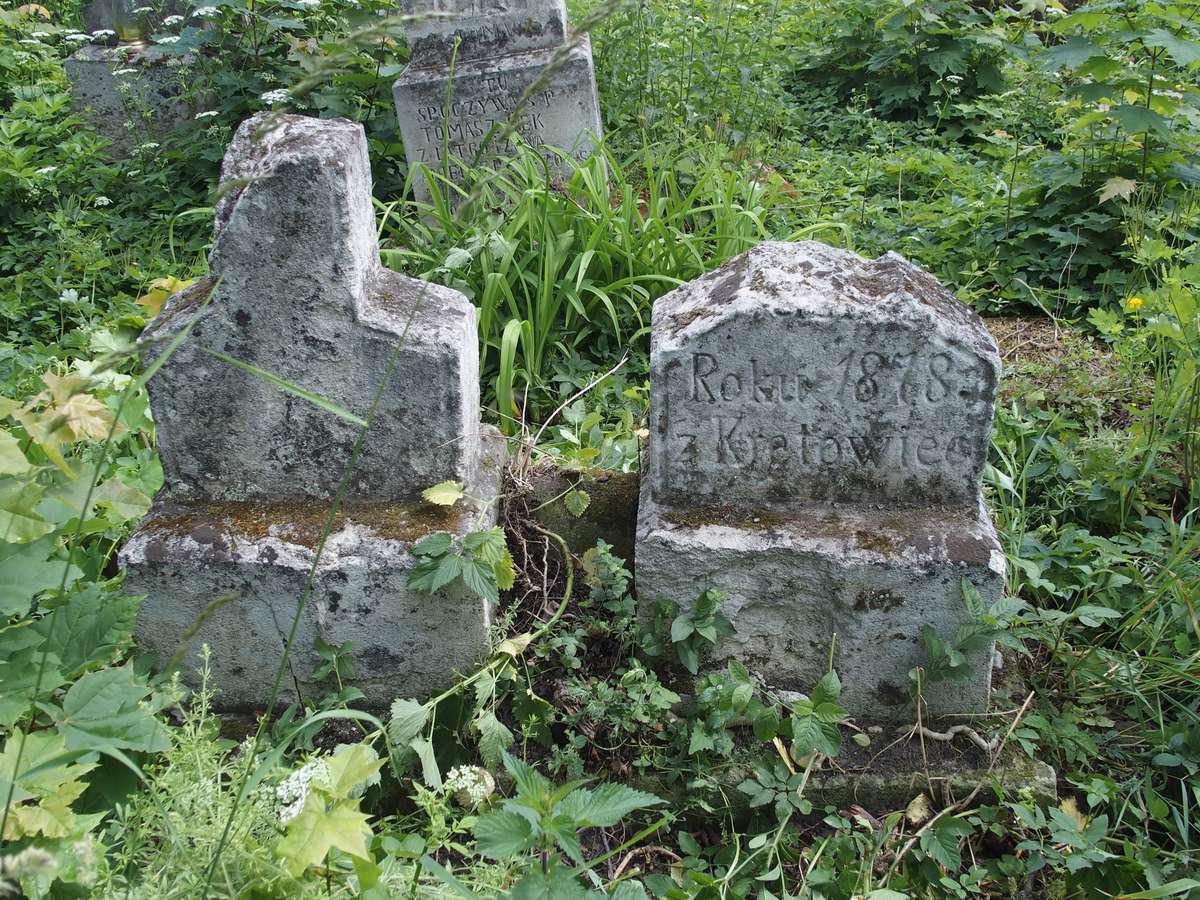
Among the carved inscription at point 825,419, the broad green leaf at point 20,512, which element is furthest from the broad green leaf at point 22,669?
the carved inscription at point 825,419

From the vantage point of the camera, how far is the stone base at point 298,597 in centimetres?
221

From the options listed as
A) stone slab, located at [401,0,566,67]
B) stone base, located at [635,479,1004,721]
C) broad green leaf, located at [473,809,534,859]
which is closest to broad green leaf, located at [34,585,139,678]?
broad green leaf, located at [473,809,534,859]

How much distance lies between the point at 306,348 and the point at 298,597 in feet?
1.79

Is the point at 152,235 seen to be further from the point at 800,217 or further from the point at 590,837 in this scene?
the point at 590,837

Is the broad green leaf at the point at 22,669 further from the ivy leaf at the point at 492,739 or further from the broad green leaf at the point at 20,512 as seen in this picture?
the ivy leaf at the point at 492,739

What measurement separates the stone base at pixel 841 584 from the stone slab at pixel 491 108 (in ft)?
10.2

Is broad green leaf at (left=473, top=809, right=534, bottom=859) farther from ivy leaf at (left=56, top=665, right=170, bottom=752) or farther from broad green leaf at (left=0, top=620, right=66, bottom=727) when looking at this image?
broad green leaf at (left=0, top=620, right=66, bottom=727)

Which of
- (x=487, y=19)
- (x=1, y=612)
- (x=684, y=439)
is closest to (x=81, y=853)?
(x=1, y=612)

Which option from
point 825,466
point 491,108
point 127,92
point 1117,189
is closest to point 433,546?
point 825,466

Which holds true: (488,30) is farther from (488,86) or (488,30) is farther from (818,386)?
(818,386)

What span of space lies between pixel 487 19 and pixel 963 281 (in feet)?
8.72

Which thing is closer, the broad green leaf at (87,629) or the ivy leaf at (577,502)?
the broad green leaf at (87,629)

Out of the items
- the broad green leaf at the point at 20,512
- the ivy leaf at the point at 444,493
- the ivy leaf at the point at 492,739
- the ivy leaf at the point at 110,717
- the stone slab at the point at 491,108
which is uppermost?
the stone slab at the point at 491,108

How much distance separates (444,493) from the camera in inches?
88.2
